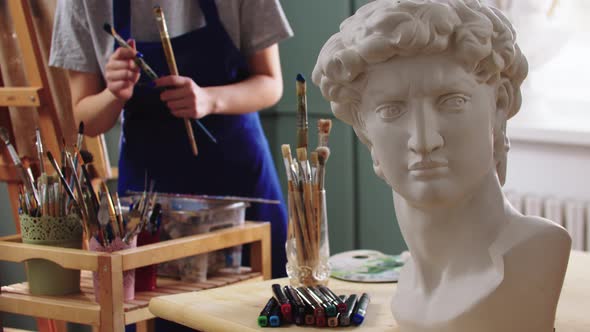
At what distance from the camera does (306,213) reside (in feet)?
5.17

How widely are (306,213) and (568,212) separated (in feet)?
5.84

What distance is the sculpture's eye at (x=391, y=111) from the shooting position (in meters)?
1.18

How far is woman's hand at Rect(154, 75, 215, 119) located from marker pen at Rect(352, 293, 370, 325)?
0.69 m

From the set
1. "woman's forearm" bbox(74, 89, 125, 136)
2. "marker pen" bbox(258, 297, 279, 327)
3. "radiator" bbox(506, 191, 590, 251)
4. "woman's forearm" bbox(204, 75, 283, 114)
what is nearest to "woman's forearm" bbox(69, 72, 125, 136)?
"woman's forearm" bbox(74, 89, 125, 136)

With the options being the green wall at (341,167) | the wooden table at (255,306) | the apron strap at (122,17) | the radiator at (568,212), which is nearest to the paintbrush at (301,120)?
the wooden table at (255,306)

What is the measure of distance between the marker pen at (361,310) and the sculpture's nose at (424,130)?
0.30 metres

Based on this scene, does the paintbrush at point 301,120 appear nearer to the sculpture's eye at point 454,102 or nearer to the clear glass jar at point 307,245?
the clear glass jar at point 307,245

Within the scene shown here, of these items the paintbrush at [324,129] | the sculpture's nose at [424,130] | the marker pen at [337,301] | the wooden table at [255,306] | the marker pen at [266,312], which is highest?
the sculpture's nose at [424,130]

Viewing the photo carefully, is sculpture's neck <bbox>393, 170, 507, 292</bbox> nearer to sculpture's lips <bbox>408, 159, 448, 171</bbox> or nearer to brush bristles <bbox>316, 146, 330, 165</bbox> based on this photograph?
sculpture's lips <bbox>408, 159, 448, 171</bbox>

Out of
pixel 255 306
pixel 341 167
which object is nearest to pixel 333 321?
pixel 255 306

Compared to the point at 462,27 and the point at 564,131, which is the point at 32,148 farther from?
the point at 564,131

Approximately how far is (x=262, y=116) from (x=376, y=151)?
230 centimetres

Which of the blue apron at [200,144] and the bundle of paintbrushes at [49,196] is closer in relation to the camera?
the bundle of paintbrushes at [49,196]

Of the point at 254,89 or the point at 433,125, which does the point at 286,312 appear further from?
the point at 254,89
